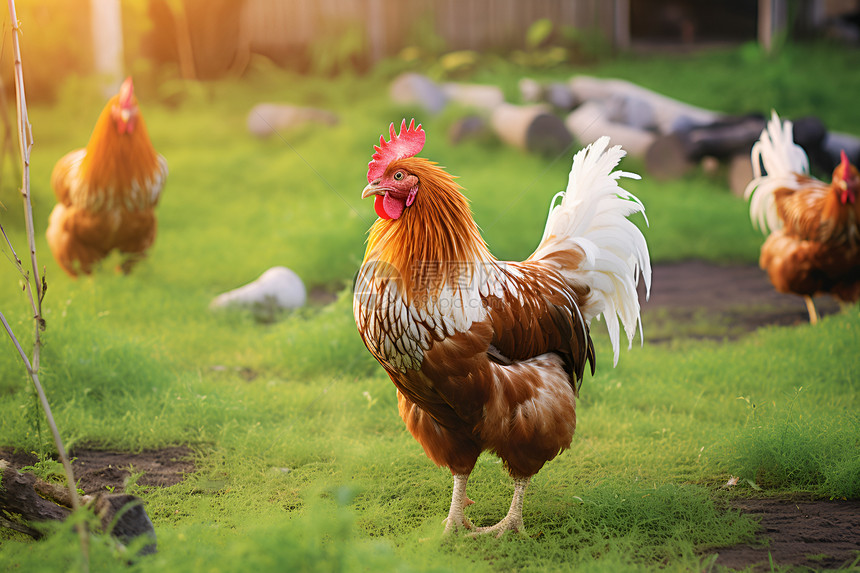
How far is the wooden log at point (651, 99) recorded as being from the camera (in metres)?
10.3

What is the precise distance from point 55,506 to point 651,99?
10172mm

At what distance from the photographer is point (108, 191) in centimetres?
598

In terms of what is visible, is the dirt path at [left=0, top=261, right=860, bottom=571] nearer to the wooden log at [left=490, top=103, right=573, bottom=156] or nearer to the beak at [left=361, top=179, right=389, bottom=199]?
the beak at [left=361, top=179, right=389, bottom=199]

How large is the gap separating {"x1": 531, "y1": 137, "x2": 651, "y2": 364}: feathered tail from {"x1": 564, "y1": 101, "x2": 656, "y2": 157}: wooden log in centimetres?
635

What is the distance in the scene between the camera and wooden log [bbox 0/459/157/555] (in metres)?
2.62

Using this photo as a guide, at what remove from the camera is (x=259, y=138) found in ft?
37.9

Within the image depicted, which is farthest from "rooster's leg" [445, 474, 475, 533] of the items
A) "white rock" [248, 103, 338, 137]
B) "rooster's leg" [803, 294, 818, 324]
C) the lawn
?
"white rock" [248, 103, 338, 137]

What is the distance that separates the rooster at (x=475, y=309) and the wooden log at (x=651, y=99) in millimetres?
7138

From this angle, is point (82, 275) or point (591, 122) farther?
point (591, 122)

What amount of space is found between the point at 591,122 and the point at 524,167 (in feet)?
3.89

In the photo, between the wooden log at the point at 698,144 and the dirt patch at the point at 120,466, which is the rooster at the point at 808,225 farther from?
the dirt patch at the point at 120,466

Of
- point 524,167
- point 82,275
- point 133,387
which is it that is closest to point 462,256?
point 133,387

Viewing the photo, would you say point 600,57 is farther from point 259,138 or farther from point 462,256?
point 462,256

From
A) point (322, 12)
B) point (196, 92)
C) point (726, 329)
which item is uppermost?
point (322, 12)
